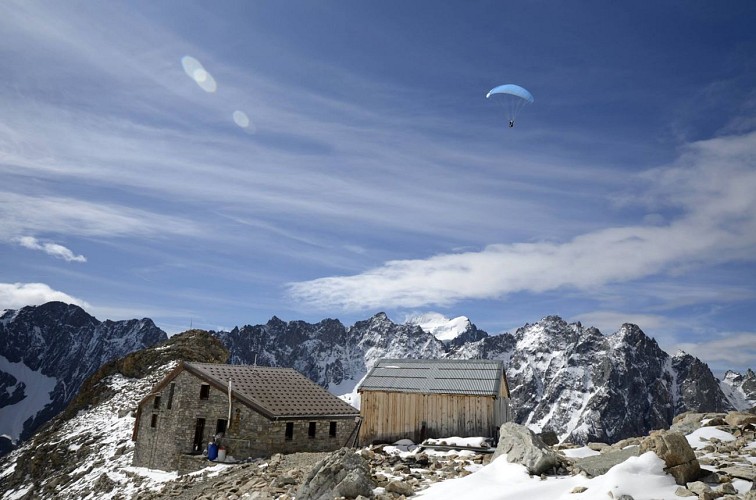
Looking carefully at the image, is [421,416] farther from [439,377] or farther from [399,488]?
[399,488]

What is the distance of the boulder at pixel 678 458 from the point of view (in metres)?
11.3

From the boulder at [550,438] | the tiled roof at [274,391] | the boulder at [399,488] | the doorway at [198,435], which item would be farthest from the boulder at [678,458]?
the doorway at [198,435]

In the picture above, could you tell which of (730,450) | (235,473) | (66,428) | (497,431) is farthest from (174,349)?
(730,450)

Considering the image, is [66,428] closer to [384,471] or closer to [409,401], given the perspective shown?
[409,401]

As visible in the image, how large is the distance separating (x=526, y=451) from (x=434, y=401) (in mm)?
12413

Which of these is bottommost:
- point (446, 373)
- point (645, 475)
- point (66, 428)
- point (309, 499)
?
point (66, 428)

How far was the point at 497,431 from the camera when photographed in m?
25.5

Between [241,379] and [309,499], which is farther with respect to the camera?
[241,379]

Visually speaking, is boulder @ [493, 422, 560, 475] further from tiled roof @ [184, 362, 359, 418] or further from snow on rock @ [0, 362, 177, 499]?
snow on rock @ [0, 362, 177, 499]

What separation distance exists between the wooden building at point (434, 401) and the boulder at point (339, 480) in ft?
37.9

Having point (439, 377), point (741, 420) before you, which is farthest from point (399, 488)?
point (439, 377)

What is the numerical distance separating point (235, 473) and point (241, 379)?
9.14m

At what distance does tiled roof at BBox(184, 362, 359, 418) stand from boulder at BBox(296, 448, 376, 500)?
1457cm

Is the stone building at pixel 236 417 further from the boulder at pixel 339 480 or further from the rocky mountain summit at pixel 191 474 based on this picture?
the boulder at pixel 339 480
